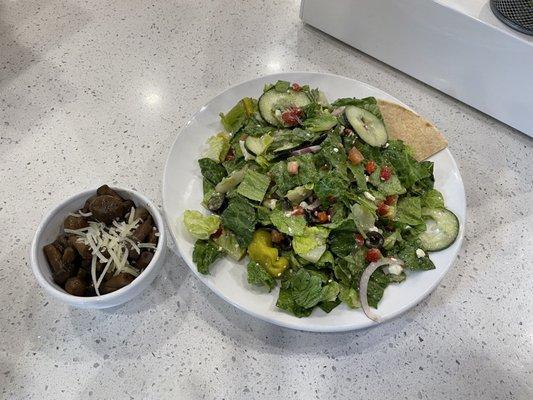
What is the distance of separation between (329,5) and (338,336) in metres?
1.40

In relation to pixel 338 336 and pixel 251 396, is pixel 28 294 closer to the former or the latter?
pixel 251 396

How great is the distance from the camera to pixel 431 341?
1.33m

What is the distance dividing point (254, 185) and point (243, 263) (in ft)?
0.72

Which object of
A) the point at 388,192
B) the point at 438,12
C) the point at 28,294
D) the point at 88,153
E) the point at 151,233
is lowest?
the point at 28,294

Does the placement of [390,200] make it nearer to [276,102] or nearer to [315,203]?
[315,203]

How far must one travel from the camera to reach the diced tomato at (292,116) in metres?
1.39

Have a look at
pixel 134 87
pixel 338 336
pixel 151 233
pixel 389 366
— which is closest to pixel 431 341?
pixel 389 366

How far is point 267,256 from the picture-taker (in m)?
1.19

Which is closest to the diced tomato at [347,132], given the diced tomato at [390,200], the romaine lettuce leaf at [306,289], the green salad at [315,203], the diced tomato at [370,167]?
the green salad at [315,203]

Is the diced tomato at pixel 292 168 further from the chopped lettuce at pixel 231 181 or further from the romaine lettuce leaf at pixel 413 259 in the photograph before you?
the romaine lettuce leaf at pixel 413 259

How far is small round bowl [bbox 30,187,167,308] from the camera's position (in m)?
1.13

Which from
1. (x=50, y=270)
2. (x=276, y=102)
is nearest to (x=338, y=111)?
(x=276, y=102)

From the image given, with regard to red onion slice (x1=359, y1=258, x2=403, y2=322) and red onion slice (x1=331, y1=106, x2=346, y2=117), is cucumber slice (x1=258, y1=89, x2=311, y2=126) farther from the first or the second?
red onion slice (x1=359, y1=258, x2=403, y2=322)

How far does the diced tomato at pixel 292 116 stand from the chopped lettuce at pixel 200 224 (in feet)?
1.22
